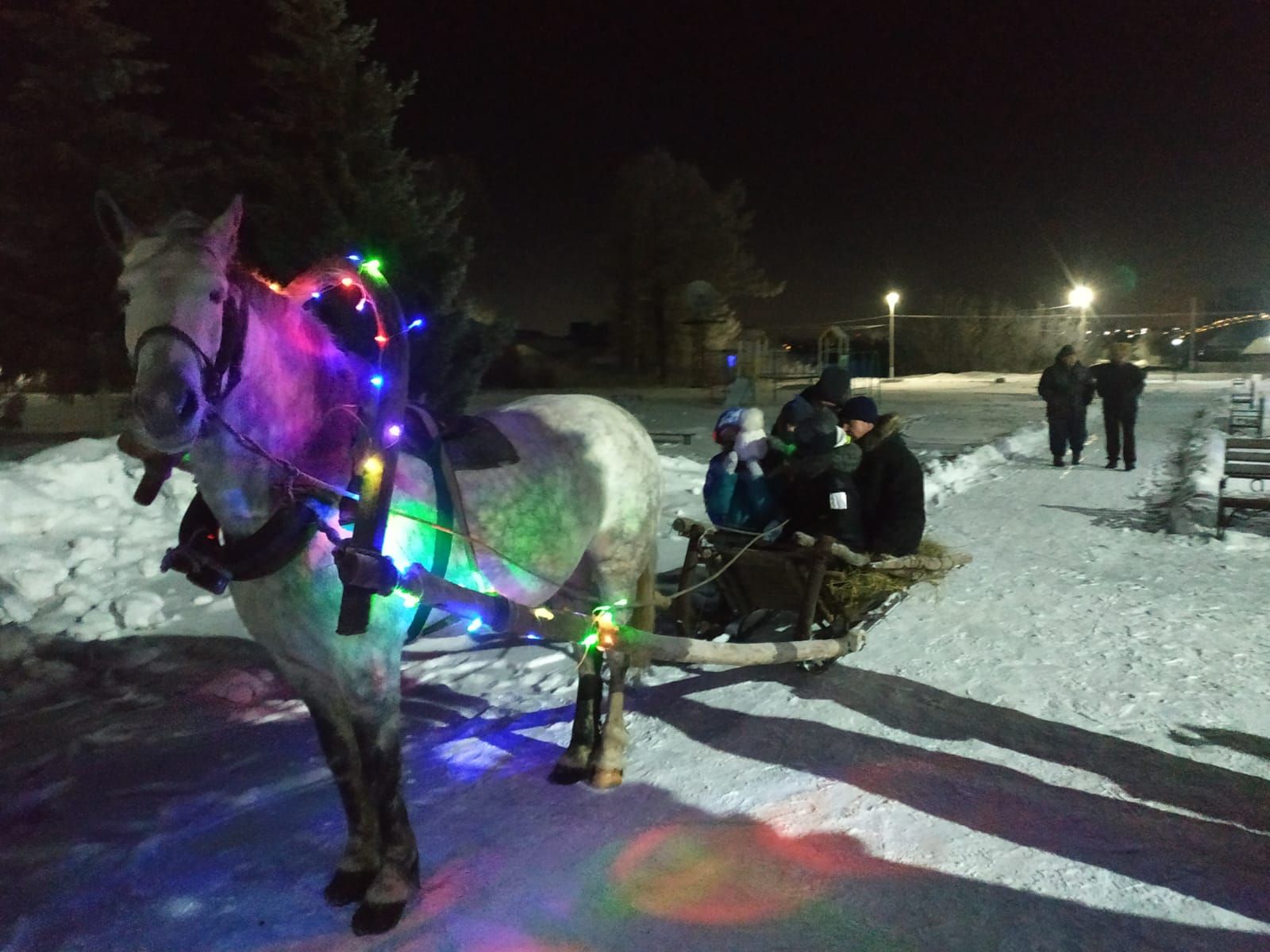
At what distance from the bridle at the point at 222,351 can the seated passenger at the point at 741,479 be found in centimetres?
379

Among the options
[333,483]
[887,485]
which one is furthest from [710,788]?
[887,485]

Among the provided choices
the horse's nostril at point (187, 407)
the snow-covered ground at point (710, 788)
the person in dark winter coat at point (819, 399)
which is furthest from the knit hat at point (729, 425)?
the horse's nostril at point (187, 407)

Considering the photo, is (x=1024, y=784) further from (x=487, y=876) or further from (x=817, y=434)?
(x=817, y=434)

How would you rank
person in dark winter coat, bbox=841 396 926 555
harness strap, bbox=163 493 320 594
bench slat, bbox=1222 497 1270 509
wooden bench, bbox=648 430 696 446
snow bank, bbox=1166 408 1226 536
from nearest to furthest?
harness strap, bbox=163 493 320 594, person in dark winter coat, bbox=841 396 926 555, bench slat, bbox=1222 497 1270 509, snow bank, bbox=1166 408 1226 536, wooden bench, bbox=648 430 696 446

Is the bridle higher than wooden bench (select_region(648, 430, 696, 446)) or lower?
higher

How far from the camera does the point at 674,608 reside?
541 cm

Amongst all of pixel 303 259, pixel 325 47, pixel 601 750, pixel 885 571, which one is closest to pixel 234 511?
pixel 601 750

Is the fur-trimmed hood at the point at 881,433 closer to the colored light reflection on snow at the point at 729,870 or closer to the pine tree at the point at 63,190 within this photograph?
the colored light reflection on snow at the point at 729,870

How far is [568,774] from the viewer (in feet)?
12.7

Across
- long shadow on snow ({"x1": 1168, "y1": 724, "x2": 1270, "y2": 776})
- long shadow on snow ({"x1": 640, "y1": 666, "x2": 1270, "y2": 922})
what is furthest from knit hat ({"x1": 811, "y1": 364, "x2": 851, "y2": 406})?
long shadow on snow ({"x1": 1168, "y1": 724, "x2": 1270, "y2": 776})

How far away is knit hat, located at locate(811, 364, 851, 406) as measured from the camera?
20.1 ft

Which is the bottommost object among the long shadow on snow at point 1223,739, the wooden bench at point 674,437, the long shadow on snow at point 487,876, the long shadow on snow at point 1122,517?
A: the long shadow on snow at point 487,876

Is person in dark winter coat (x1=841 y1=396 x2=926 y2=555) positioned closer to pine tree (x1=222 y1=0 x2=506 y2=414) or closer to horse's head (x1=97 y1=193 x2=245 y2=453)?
horse's head (x1=97 y1=193 x2=245 y2=453)

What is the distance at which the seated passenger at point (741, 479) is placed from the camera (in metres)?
5.73
